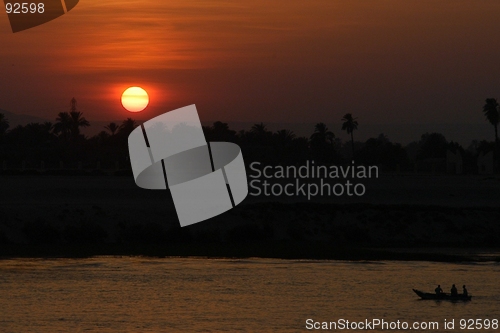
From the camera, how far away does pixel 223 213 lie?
6288cm

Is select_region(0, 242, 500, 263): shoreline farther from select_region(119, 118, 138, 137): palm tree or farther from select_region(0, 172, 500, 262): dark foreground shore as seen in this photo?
select_region(119, 118, 138, 137): palm tree

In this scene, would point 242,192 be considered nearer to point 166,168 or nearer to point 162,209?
point 162,209

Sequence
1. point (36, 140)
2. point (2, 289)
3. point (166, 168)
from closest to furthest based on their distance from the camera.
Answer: point (2, 289), point (166, 168), point (36, 140)


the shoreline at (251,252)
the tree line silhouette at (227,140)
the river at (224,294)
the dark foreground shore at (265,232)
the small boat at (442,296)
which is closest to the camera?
Result: the river at (224,294)

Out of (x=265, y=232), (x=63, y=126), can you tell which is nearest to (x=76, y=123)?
(x=63, y=126)

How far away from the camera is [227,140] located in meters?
167

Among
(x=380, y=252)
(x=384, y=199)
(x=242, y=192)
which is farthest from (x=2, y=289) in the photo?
(x=384, y=199)

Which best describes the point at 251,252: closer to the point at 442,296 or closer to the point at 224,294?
the point at 224,294

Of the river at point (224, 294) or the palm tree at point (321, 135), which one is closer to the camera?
the river at point (224, 294)

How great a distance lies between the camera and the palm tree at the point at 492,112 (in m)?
153

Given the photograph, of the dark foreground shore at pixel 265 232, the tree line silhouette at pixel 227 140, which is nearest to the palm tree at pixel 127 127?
the tree line silhouette at pixel 227 140

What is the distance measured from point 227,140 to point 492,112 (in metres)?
45.8

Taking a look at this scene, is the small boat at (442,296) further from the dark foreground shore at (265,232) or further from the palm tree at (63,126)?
the palm tree at (63,126)

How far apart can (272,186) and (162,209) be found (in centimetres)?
3160
